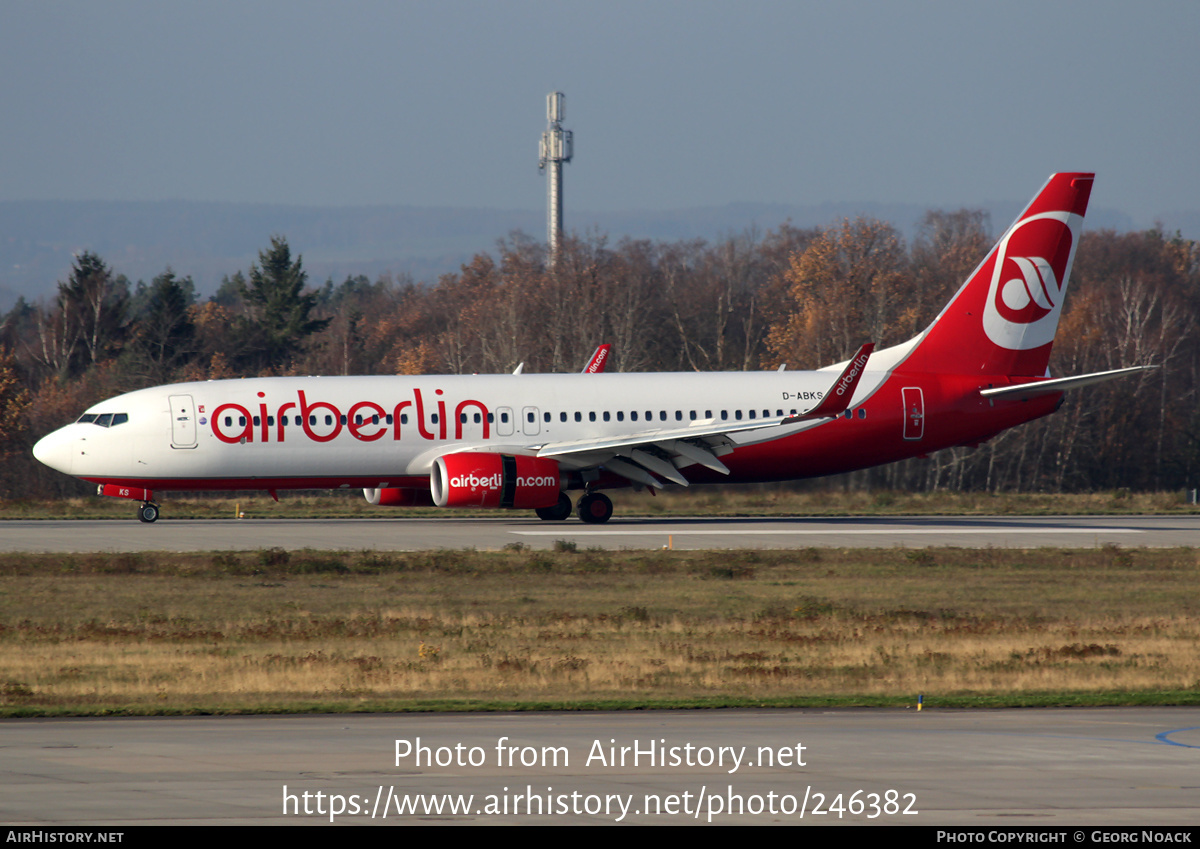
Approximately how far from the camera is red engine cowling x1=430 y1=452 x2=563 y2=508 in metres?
34.0

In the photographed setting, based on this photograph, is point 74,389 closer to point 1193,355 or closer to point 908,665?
point 908,665

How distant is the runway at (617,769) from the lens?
9.05 metres

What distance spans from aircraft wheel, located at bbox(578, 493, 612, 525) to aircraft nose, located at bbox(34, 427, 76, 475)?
531 inches

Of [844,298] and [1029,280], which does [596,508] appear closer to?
[1029,280]

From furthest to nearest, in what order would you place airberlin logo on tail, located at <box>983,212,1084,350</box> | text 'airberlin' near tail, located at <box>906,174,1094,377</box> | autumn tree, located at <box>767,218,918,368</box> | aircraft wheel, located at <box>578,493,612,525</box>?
1. autumn tree, located at <box>767,218,918,368</box>
2. airberlin logo on tail, located at <box>983,212,1084,350</box>
3. text 'airberlin' near tail, located at <box>906,174,1094,377</box>
4. aircraft wheel, located at <box>578,493,612,525</box>

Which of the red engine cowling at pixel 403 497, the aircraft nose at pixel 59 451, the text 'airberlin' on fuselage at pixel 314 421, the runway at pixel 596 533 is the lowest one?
the runway at pixel 596 533

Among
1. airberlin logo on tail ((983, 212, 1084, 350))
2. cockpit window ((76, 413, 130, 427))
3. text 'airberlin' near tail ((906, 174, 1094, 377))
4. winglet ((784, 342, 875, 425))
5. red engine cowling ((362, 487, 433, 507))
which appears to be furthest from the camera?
airberlin logo on tail ((983, 212, 1084, 350))

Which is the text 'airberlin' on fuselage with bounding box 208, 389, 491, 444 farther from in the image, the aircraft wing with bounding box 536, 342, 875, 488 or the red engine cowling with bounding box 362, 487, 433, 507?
the aircraft wing with bounding box 536, 342, 875, 488

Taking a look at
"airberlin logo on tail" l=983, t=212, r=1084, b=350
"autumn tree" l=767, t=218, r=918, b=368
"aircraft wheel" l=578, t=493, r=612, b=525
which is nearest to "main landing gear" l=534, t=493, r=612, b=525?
"aircraft wheel" l=578, t=493, r=612, b=525

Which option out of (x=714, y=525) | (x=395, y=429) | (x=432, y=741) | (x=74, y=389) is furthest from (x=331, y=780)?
(x=74, y=389)

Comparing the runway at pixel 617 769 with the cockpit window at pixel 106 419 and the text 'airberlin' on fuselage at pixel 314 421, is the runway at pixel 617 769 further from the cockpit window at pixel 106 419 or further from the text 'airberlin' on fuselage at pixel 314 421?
the cockpit window at pixel 106 419

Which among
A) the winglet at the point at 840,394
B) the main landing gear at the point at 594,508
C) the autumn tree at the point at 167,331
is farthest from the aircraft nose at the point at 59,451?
the autumn tree at the point at 167,331

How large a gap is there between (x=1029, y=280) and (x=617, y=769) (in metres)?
32.1

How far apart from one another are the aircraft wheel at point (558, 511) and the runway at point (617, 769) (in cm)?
2425
